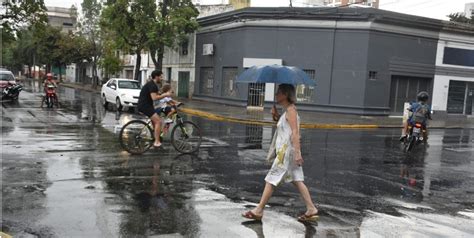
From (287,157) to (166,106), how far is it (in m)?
5.38

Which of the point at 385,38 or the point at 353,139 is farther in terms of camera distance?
the point at 385,38

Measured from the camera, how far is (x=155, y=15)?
32.1 meters

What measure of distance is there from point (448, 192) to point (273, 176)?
3860 millimetres

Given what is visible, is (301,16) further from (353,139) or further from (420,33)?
(353,139)

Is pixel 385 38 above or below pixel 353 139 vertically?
above

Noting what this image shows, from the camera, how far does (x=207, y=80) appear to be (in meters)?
33.2

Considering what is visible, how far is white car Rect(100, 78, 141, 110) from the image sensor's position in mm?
22250

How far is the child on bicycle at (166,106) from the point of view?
1066 centimetres

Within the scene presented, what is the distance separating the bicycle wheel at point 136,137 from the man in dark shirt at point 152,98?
0.17 meters

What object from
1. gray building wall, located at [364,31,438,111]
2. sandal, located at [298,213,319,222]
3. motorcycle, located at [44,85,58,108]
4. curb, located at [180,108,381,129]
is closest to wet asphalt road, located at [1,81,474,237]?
sandal, located at [298,213,319,222]

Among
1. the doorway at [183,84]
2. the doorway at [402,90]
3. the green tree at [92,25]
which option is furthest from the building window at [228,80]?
the green tree at [92,25]

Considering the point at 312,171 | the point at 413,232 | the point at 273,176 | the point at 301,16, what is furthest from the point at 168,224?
the point at 301,16

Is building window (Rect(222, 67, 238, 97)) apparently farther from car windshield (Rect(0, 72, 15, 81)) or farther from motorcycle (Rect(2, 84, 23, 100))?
car windshield (Rect(0, 72, 15, 81))

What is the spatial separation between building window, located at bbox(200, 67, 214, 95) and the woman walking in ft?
86.9
